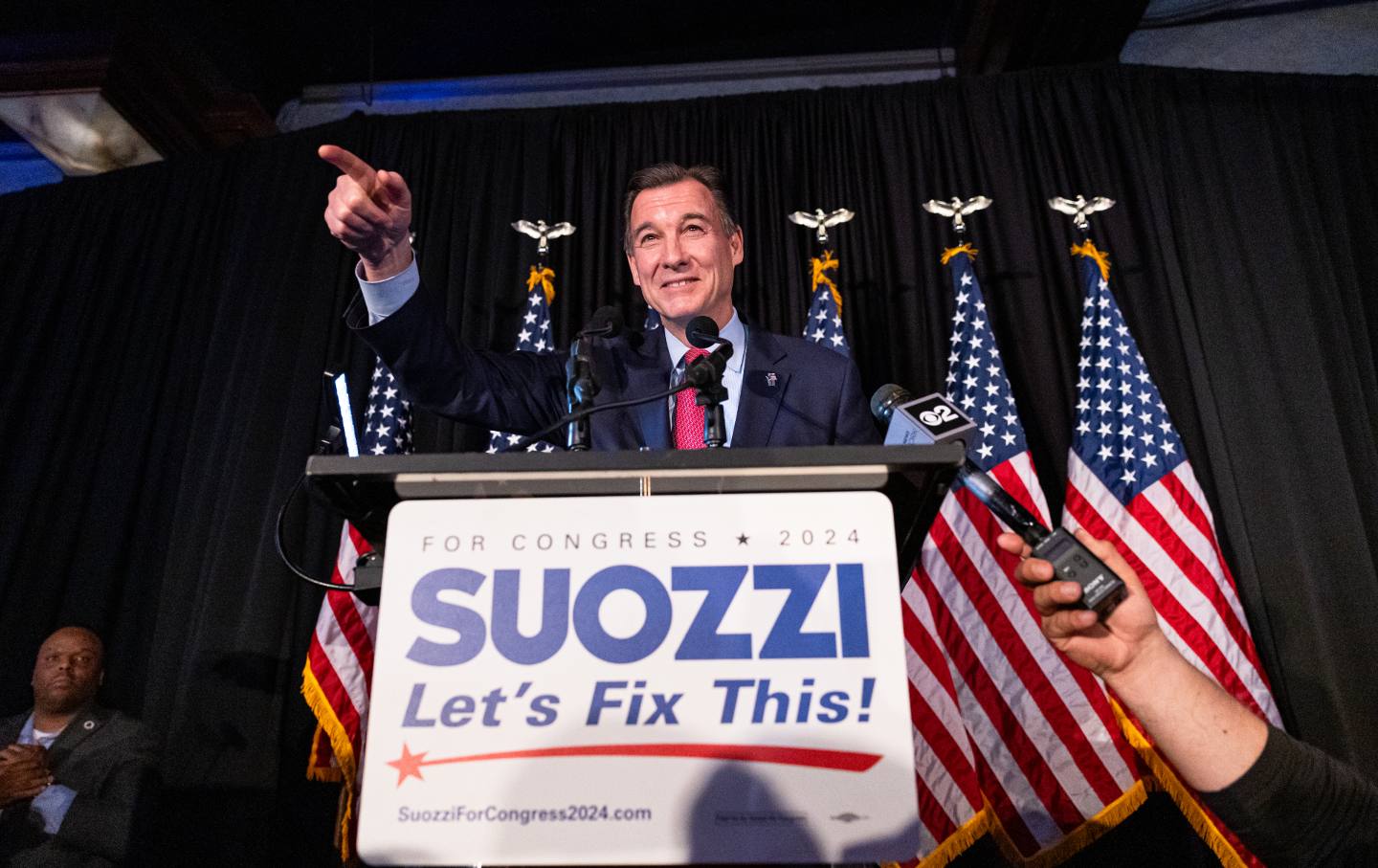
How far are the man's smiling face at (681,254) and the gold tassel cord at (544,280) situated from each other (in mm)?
1272

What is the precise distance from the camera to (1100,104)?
391 cm

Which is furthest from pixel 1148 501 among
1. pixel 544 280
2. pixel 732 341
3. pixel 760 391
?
pixel 544 280

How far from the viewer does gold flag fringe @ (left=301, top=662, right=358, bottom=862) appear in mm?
2705

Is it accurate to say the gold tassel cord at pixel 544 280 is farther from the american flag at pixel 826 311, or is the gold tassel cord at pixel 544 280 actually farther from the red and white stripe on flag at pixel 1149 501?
the red and white stripe on flag at pixel 1149 501

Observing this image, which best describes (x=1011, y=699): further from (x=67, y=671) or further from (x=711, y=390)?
(x=67, y=671)

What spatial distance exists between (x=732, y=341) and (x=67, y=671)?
276 cm

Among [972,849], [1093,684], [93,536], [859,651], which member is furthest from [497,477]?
[93,536]

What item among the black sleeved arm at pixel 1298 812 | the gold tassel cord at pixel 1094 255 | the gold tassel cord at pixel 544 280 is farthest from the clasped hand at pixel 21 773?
the gold tassel cord at pixel 1094 255

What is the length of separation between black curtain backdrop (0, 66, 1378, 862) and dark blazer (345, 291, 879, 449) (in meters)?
1.51

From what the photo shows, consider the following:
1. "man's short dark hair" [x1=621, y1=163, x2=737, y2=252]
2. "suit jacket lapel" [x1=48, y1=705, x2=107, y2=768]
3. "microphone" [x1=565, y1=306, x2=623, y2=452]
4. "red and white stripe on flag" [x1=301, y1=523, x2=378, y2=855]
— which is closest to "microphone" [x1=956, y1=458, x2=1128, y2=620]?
"microphone" [x1=565, y1=306, x2=623, y2=452]

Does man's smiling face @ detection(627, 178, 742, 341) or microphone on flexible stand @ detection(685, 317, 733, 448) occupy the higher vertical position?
man's smiling face @ detection(627, 178, 742, 341)

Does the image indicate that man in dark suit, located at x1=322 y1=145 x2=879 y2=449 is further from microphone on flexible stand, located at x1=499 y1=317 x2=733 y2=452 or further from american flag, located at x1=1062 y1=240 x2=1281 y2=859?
american flag, located at x1=1062 y1=240 x2=1281 y2=859

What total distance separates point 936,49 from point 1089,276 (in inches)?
69.7

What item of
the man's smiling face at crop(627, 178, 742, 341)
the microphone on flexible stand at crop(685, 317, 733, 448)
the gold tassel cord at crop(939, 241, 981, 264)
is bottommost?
the microphone on flexible stand at crop(685, 317, 733, 448)
